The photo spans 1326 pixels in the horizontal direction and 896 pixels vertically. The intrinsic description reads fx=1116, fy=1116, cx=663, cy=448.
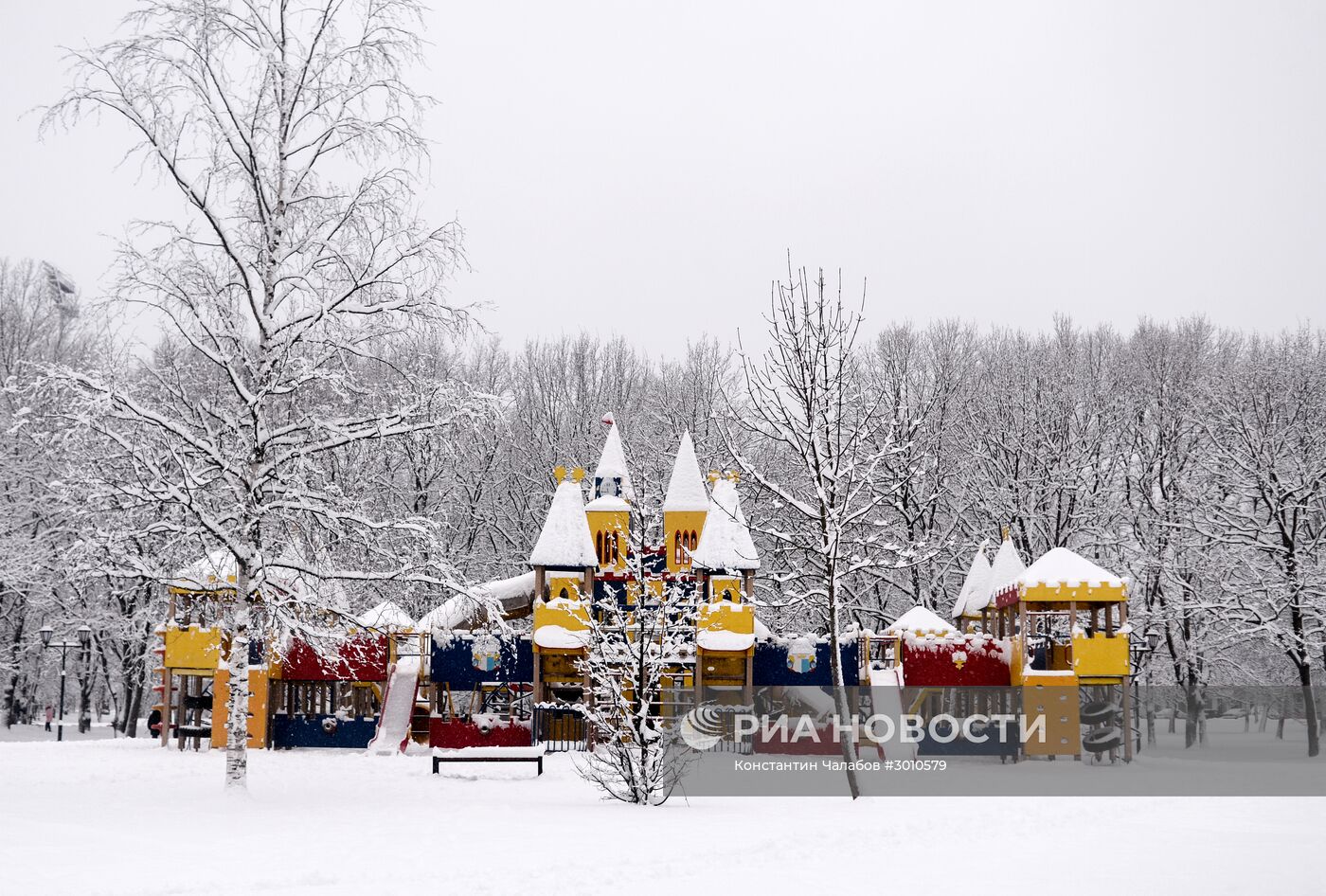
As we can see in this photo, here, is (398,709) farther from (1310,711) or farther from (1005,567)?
(1310,711)

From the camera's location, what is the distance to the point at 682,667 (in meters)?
24.3

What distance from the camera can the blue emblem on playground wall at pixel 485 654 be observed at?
24.3 metres

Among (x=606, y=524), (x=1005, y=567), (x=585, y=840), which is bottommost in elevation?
(x=585, y=840)

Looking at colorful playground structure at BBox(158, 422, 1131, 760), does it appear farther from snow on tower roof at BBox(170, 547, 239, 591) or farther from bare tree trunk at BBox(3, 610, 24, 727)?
bare tree trunk at BBox(3, 610, 24, 727)

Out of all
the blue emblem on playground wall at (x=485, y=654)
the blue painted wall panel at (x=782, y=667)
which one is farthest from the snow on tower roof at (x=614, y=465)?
the blue painted wall panel at (x=782, y=667)

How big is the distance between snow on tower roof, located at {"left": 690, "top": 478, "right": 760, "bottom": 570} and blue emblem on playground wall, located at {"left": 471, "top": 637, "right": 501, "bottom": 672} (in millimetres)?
4794

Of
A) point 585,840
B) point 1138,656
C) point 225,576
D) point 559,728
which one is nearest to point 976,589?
point 1138,656

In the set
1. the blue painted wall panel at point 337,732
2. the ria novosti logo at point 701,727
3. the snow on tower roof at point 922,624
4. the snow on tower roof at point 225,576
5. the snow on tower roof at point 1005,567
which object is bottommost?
the blue painted wall panel at point 337,732

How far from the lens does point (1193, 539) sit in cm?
2959

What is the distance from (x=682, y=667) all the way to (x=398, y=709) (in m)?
6.22

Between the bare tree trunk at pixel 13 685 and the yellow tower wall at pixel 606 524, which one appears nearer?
the yellow tower wall at pixel 606 524

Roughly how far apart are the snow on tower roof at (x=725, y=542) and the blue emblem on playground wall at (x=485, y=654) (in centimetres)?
479

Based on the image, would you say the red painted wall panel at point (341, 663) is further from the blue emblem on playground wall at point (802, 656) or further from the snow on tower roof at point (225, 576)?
the blue emblem on playground wall at point (802, 656)

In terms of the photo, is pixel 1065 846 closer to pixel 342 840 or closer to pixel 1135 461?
pixel 342 840
